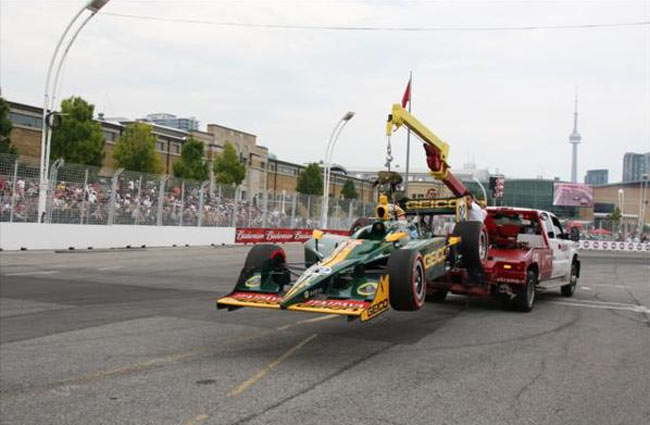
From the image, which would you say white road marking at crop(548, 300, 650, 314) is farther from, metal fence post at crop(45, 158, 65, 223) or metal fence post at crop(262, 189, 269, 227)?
metal fence post at crop(262, 189, 269, 227)

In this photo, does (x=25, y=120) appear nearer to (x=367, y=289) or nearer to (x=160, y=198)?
(x=160, y=198)

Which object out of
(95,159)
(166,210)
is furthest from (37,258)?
(95,159)

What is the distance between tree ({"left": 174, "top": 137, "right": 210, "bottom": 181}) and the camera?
50344 millimetres

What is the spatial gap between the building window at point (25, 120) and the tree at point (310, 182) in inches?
1137

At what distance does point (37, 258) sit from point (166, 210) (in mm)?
8174

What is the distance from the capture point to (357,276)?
23.8 ft

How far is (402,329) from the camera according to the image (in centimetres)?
848

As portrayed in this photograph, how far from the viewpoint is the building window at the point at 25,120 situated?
43688 millimetres

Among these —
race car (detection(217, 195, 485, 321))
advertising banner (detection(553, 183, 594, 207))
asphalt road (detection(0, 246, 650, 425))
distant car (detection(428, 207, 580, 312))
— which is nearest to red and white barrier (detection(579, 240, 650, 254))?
distant car (detection(428, 207, 580, 312))

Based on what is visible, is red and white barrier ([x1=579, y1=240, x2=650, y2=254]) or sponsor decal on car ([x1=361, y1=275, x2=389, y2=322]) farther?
red and white barrier ([x1=579, y1=240, x2=650, y2=254])

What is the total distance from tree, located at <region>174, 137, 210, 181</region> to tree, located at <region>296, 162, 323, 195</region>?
17.5 m

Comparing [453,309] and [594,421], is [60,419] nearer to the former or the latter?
[594,421]

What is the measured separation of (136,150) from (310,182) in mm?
26271

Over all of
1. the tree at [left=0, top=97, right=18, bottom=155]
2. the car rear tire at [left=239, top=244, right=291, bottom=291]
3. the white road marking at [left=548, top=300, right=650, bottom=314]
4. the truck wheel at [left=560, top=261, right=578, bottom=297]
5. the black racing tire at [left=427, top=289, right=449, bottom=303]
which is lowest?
the white road marking at [left=548, top=300, right=650, bottom=314]
